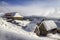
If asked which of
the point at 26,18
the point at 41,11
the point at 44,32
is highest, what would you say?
the point at 41,11

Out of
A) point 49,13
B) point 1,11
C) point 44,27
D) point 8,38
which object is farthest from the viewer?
point 49,13

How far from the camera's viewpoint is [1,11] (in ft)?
6.16

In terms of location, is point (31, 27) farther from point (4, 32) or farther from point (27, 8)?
point (4, 32)

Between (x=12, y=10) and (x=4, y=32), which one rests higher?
(x=12, y=10)

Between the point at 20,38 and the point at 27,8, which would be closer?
the point at 20,38

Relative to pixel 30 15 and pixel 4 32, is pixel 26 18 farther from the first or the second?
pixel 4 32

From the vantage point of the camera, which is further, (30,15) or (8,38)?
(30,15)

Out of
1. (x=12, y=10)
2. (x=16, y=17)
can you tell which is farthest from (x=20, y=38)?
(x=12, y=10)


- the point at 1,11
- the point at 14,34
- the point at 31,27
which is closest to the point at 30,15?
the point at 1,11

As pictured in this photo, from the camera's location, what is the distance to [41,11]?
2072 millimetres

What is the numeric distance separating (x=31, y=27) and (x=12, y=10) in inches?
29.9

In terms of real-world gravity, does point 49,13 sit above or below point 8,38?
above

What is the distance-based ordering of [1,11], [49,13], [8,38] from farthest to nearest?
[49,13]
[1,11]
[8,38]

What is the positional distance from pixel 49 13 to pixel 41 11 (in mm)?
154
